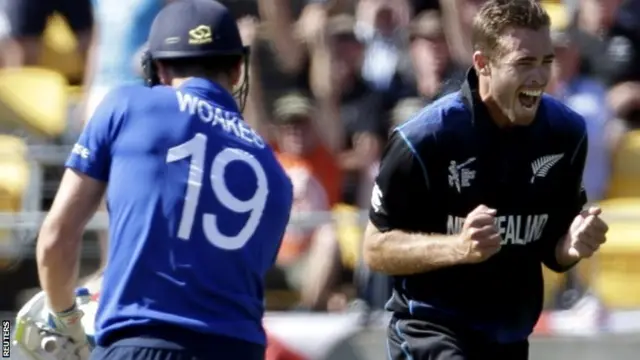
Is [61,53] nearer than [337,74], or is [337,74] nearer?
[337,74]

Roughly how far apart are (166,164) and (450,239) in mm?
1053

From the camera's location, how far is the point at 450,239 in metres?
4.61

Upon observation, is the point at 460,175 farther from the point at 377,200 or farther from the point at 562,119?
the point at 562,119

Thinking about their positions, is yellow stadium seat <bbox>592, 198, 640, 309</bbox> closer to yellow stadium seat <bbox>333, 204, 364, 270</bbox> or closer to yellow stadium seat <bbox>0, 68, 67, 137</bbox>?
yellow stadium seat <bbox>333, 204, 364, 270</bbox>

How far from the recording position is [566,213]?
→ 16.4 ft

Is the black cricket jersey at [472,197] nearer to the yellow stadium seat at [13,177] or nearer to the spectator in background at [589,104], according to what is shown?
the spectator in background at [589,104]

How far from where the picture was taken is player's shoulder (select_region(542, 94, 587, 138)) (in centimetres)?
499

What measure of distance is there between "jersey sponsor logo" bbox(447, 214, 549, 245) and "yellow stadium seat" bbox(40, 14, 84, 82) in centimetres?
469

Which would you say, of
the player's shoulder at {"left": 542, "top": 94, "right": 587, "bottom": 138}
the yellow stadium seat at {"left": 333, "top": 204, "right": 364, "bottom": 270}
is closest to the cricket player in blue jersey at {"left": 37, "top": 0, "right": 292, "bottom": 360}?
the player's shoulder at {"left": 542, "top": 94, "right": 587, "bottom": 138}

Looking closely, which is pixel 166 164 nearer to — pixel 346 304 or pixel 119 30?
pixel 346 304

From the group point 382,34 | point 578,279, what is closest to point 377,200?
point 578,279

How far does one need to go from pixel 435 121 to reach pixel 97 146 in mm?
1289

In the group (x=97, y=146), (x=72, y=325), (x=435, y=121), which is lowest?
(x=72, y=325)

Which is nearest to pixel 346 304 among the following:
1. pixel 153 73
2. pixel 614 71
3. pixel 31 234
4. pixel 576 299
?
pixel 576 299
